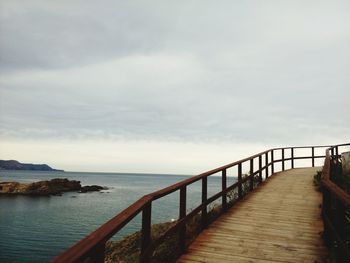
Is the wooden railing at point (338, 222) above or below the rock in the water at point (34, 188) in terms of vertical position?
above

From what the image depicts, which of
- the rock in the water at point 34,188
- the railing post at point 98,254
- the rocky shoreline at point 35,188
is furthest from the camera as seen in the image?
the rock in the water at point 34,188

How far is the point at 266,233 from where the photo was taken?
7160mm

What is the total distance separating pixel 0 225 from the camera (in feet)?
153

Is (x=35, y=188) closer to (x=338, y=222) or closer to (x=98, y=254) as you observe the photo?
(x=338, y=222)

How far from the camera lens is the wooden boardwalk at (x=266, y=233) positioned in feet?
18.8

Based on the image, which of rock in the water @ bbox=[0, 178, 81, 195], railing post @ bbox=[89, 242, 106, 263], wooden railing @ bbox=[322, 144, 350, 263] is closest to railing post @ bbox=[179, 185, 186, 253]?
wooden railing @ bbox=[322, 144, 350, 263]

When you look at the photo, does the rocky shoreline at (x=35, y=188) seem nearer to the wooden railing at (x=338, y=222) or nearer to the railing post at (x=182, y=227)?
the railing post at (x=182, y=227)

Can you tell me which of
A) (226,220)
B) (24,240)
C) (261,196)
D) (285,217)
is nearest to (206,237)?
(226,220)

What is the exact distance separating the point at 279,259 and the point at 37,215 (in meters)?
58.1

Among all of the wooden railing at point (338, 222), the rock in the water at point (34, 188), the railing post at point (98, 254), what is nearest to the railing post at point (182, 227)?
the wooden railing at point (338, 222)

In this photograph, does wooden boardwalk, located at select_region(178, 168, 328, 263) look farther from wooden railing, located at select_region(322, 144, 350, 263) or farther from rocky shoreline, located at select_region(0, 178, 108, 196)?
rocky shoreline, located at select_region(0, 178, 108, 196)

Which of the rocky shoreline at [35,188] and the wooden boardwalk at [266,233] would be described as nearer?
the wooden boardwalk at [266,233]

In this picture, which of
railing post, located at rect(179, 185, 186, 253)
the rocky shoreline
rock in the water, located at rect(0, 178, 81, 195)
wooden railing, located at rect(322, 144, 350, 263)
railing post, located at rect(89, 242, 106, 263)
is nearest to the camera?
A: railing post, located at rect(89, 242, 106, 263)

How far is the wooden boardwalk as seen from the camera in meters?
5.74
